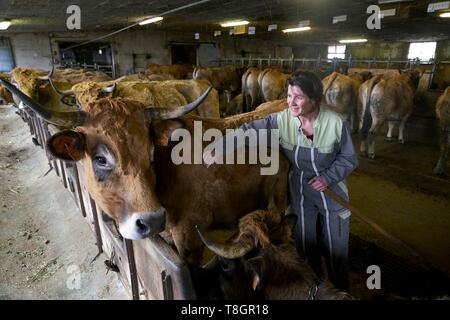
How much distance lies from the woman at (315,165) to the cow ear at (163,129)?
1.25 ft

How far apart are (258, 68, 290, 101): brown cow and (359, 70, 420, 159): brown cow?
3.27 metres

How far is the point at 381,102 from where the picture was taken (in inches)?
321

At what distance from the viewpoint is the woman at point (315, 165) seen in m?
2.54

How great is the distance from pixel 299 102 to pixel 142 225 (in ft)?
4.98

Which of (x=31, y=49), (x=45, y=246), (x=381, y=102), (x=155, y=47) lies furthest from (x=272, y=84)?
(x=31, y=49)

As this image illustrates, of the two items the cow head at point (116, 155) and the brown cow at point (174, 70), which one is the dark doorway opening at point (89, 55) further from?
the cow head at point (116, 155)

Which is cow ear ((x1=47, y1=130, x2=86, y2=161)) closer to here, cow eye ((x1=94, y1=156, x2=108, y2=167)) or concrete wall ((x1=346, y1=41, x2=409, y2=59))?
cow eye ((x1=94, y1=156, x2=108, y2=167))

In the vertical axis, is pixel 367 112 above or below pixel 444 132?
above

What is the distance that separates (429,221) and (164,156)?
176 inches

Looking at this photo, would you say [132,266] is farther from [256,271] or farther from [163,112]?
[163,112]

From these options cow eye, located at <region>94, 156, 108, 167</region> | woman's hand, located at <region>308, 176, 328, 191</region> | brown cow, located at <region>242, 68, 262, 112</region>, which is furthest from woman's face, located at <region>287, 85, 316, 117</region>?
brown cow, located at <region>242, 68, 262, 112</region>

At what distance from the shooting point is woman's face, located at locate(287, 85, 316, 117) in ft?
8.13

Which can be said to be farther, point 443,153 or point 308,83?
point 443,153
